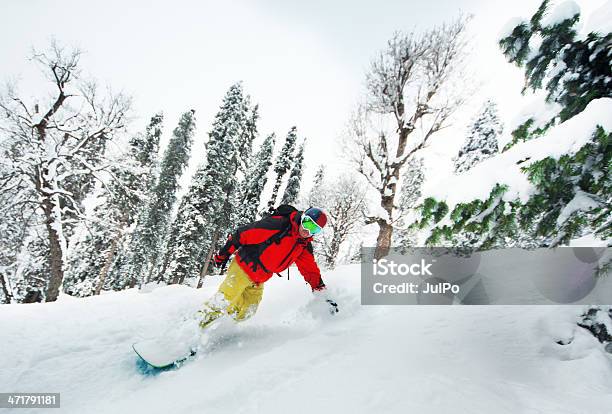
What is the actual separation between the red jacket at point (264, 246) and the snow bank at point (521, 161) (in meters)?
1.92

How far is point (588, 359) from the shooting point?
9.21 feet

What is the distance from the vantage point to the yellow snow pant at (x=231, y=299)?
160 inches

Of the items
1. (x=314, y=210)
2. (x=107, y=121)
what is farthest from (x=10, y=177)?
(x=314, y=210)

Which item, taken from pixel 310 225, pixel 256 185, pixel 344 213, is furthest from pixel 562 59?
pixel 256 185

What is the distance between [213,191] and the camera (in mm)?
21625

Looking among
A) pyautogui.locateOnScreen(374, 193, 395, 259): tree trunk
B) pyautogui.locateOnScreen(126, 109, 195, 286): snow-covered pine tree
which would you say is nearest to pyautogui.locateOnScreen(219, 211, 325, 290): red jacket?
pyautogui.locateOnScreen(374, 193, 395, 259): tree trunk

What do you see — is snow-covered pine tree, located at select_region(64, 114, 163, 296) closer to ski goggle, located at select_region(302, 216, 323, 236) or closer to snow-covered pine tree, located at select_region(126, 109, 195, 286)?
snow-covered pine tree, located at select_region(126, 109, 195, 286)

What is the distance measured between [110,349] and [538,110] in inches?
262

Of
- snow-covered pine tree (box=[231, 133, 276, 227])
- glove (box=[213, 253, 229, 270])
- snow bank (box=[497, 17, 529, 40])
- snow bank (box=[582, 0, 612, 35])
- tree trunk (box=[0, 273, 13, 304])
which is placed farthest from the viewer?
snow-covered pine tree (box=[231, 133, 276, 227])

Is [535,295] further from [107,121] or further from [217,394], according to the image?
[107,121]

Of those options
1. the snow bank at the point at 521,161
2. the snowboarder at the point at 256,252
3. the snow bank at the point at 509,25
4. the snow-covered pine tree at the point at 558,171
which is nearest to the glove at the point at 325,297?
the snowboarder at the point at 256,252

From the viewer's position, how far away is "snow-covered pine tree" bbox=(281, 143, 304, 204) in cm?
2512

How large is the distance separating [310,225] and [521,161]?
2.45 metres

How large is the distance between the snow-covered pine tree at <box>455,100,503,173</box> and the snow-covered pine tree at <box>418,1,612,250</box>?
49.0ft
